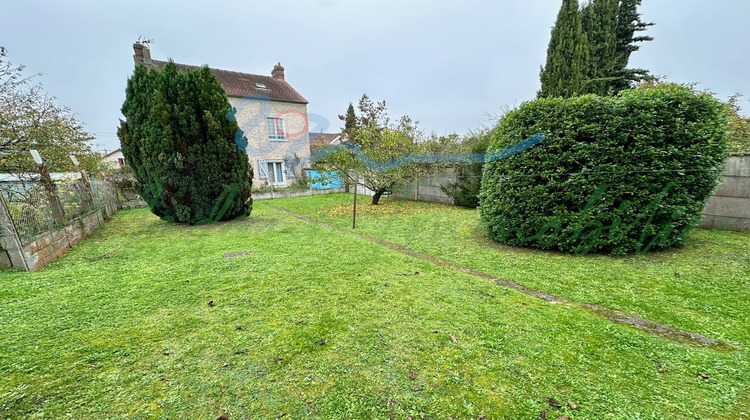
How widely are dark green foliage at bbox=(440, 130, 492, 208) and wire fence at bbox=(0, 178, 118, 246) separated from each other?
1032 centimetres

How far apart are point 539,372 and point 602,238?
359 centimetres

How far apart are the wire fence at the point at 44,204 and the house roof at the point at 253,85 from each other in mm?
11099

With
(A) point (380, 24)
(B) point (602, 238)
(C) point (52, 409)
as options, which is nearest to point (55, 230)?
(C) point (52, 409)

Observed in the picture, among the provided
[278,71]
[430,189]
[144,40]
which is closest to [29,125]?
[144,40]

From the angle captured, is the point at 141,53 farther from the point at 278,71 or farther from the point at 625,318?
the point at 625,318

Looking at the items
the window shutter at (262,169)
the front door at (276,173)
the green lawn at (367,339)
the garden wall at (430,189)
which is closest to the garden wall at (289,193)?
the front door at (276,173)

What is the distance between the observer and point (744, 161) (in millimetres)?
5020

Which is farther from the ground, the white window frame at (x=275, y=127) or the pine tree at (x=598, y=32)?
the pine tree at (x=598, y=32)

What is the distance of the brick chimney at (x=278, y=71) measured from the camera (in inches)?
756

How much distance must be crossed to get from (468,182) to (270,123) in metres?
13.3

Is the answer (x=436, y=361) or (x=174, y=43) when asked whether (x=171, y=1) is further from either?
(x=436, y=361)

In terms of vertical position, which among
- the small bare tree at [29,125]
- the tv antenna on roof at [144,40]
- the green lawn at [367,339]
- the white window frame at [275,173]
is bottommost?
the green lawn at [367,339]

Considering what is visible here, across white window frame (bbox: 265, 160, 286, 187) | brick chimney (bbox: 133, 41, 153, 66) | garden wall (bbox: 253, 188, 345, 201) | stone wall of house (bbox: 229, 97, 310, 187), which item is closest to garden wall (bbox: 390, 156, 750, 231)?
garden wall (bbox: 253, 188, 345, 201)

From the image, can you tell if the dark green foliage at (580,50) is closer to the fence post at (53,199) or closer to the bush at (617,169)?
the bush at (617,169)
